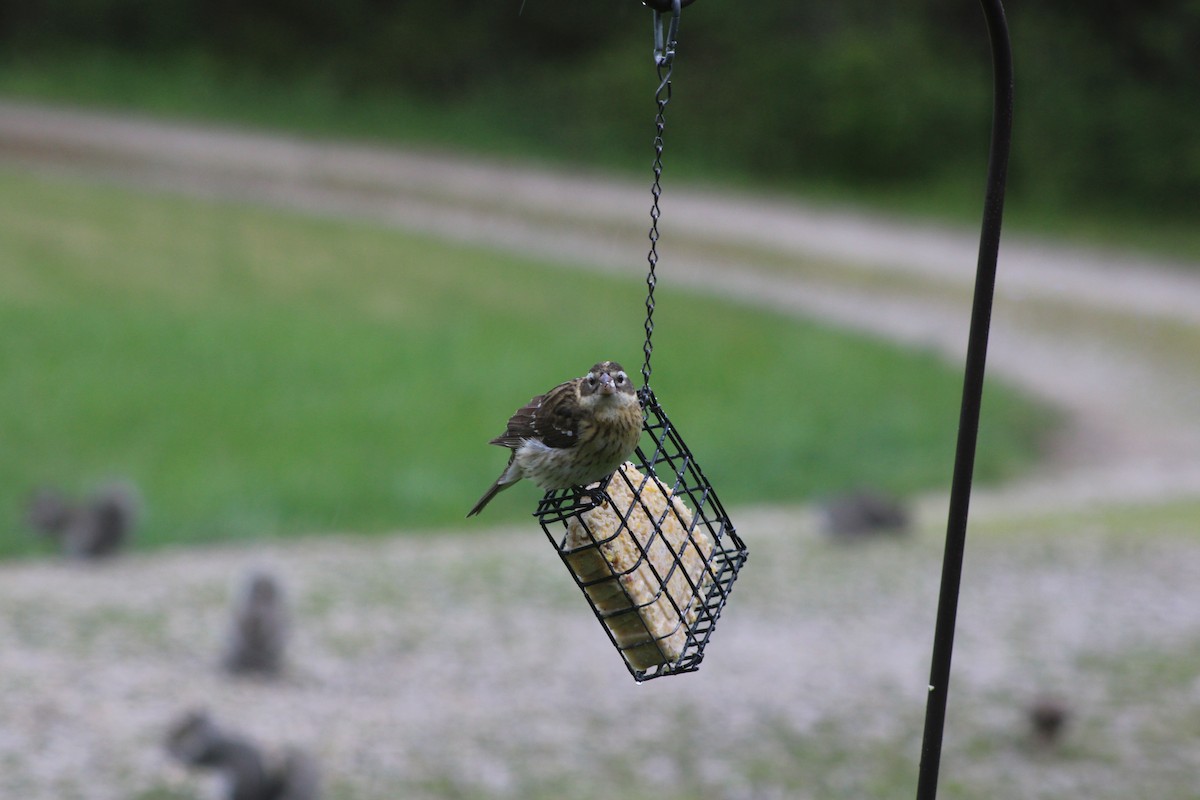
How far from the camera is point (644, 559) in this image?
3.49 meters

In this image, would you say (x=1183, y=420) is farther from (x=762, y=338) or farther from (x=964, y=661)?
(x=964, y=661)

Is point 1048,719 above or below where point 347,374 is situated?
above

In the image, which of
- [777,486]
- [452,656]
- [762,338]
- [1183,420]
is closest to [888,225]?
[762,338]

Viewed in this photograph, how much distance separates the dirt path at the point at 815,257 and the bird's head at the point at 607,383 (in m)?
7.78

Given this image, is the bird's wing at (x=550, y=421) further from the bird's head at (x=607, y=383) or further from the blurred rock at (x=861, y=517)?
the blurred rock at (x=861, y=517)

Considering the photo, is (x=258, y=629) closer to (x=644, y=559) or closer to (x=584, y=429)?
(x=644, y=559)

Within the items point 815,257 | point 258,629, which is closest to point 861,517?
point 258,629

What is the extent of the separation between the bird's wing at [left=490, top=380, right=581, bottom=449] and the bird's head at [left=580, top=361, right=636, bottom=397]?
5 cm

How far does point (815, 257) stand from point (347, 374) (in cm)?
651

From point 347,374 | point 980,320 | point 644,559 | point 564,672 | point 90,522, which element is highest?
point 980,320

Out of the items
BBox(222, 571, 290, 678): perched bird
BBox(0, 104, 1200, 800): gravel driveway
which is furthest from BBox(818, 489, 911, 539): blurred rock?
BBox(222, 571, 290, 678): perched bird

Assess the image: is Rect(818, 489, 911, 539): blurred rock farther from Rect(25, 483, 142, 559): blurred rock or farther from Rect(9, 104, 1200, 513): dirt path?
Rect(25, 483, 142, 559): blurred rock

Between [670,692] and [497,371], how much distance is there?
6.53 meters

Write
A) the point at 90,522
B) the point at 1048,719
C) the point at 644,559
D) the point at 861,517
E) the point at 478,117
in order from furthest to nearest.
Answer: the point at 478,117, the point at 861,517, the point at 90,522, the point at 1048,719, the point at 644,559
